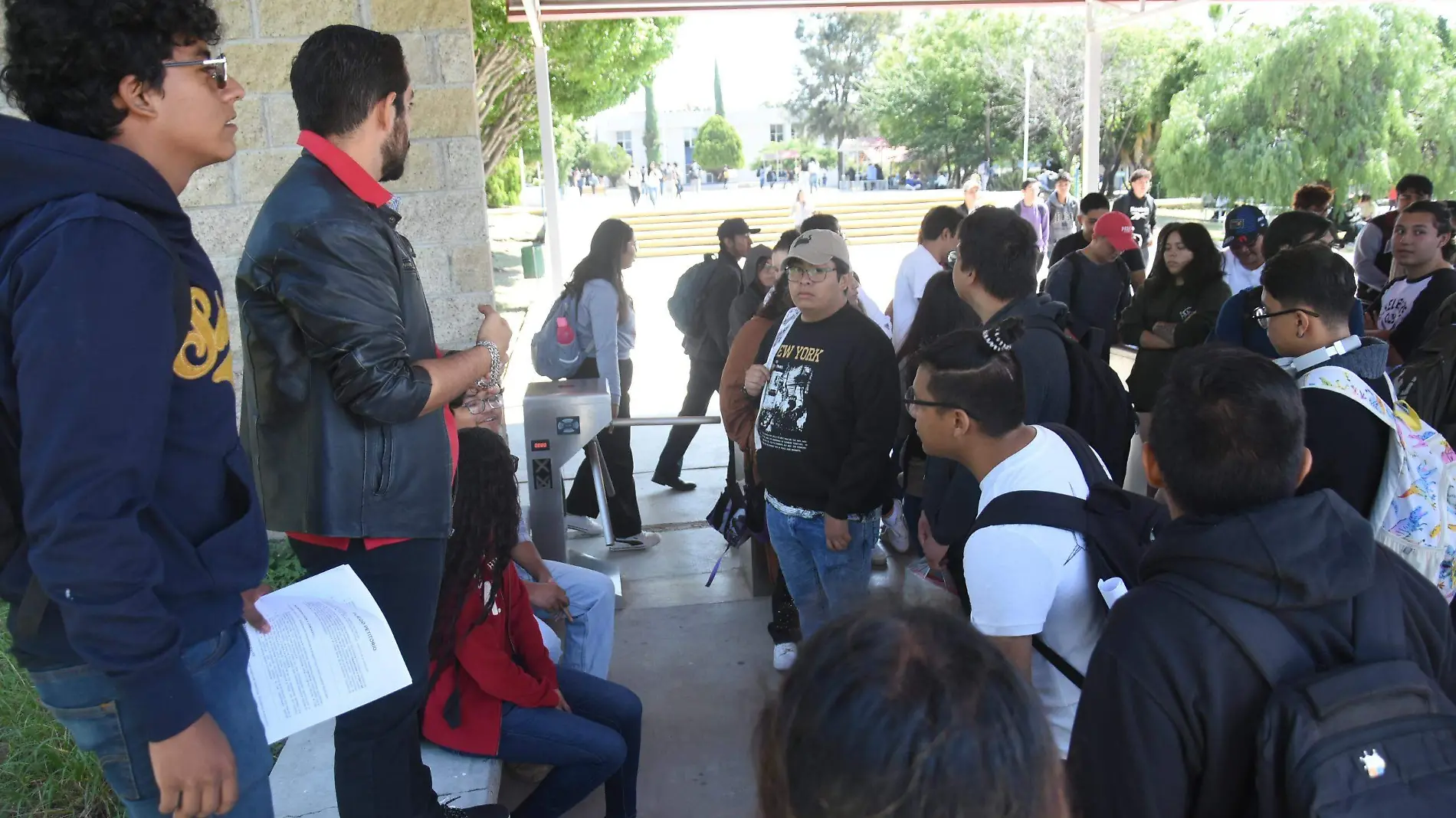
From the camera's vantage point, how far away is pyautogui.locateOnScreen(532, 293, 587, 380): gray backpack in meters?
5.41

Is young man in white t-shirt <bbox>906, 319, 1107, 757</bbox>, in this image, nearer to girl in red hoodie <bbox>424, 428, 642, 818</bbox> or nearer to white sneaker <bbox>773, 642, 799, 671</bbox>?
girl in red hoodie <bbox>424, 428, 642, 818</bbox>

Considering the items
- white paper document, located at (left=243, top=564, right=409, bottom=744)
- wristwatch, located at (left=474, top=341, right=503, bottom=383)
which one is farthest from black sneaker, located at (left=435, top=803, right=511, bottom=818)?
wristwatch, located at (left=474, top=341, right=503, bottom=383)

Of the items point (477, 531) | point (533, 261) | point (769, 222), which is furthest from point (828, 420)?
point (769, 222)

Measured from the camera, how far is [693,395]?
667cm

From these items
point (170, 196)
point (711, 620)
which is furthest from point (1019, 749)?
point (711, 620)

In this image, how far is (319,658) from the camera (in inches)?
71.2

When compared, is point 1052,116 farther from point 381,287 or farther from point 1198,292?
point 381,287

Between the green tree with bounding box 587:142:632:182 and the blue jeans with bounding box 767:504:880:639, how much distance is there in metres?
66.0

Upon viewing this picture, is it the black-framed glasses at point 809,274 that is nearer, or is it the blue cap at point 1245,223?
the black-framed glasses at point 809,274

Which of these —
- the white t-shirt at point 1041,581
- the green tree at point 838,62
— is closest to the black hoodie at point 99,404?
the white t-shirt at point 1041,581

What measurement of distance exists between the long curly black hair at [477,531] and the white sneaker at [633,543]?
2.81 m

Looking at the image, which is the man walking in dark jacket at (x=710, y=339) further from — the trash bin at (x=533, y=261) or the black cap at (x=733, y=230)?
the trash bin at (x=533, y=261)

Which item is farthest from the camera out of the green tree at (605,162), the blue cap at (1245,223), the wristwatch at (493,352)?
the green tree at (605,162)

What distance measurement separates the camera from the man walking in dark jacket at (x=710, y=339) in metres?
6.16
